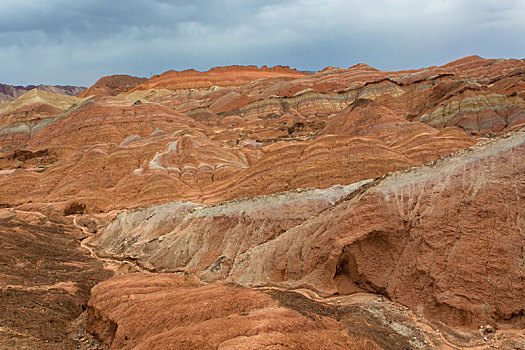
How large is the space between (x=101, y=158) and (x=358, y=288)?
128 ft

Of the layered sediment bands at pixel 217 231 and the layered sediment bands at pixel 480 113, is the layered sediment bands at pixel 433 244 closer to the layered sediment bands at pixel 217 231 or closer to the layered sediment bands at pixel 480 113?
the layered sediment bands at pixel 217 231

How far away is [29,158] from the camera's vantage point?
55.3 metres

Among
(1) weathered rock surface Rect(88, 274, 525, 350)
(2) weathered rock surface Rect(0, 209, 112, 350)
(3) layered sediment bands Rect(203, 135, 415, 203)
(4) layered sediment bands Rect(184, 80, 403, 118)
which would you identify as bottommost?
(2) weathered rock surface Rect(0, 209, 112, 350)

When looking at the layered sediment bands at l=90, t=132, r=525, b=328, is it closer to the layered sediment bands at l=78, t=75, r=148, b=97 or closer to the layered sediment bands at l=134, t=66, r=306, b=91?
the layered sediment bands at l=134, t=66, r=306, b=91

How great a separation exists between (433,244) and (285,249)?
5.89 meters

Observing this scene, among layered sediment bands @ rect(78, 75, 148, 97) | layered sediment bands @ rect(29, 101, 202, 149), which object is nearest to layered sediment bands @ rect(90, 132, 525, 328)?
layered sediment bands @ rect(29, 101, 202, 149)

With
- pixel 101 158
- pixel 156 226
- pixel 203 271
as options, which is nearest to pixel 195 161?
pixel 101 158

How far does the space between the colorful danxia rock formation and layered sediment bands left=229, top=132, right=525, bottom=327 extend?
0.04 m

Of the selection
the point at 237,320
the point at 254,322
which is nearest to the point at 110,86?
the point at 237,320

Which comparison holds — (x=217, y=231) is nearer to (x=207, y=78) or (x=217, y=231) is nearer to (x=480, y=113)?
(x=480, y=113)

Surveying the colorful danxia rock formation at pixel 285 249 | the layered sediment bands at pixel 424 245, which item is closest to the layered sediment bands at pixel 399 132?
the colorful danxia rock formation at pixel 285 249

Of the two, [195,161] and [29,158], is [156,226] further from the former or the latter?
[29,158]

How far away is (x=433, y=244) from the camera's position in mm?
11672

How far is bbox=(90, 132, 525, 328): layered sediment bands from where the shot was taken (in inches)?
404
